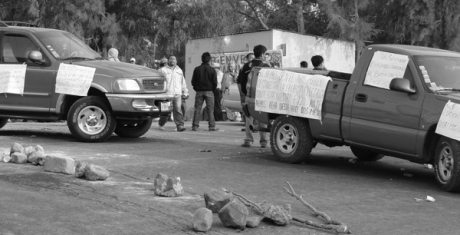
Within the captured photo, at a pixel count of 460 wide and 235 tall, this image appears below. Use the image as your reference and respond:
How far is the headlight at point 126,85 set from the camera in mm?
13500

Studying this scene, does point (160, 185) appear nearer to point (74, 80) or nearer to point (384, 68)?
point (384, 68)

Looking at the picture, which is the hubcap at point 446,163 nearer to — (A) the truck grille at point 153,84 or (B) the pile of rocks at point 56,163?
(B) the pile of rocks at point 56,163

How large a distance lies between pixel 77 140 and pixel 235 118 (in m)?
10.5

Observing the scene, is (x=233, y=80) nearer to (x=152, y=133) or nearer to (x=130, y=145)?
(x=152, y=133)

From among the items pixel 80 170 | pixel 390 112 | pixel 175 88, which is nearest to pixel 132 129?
pixel 175 88

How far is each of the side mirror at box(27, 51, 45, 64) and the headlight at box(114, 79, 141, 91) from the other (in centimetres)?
142

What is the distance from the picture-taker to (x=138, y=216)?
7.21 meters

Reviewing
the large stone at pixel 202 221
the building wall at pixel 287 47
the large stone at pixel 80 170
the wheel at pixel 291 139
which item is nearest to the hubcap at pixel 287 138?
the wheel at pixel 291 139

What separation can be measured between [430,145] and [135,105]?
5438mm

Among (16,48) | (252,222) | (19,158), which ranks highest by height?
(16,48)

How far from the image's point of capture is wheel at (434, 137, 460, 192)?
30.3ft

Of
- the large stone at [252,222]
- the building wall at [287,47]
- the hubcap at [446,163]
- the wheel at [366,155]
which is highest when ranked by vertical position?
the building wall at [287,47]

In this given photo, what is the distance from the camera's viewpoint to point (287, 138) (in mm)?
11656

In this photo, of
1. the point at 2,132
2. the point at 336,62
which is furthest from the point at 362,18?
the point at 2,132
